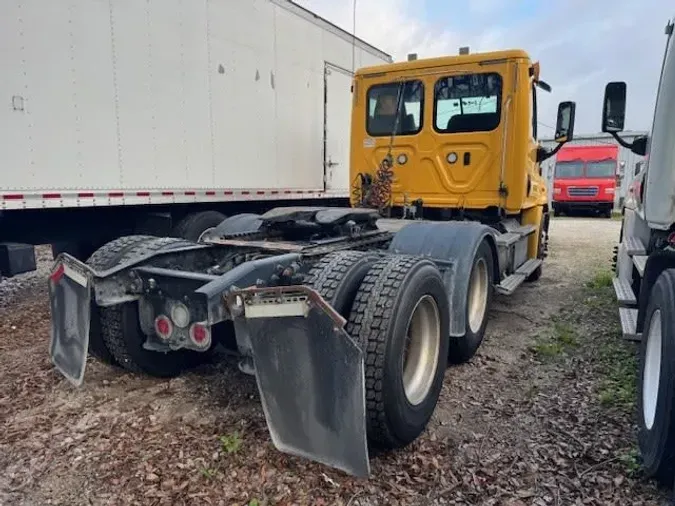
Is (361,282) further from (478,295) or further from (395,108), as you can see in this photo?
(395,108)

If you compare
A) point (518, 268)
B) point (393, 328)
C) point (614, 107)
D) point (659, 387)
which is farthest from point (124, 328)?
point (518, 268)

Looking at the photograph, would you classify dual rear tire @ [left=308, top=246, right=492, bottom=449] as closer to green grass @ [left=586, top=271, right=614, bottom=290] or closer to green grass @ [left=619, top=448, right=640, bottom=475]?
green grass @ [left=619, top=448, right=640, bottom=475]

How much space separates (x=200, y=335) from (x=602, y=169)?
929 inches

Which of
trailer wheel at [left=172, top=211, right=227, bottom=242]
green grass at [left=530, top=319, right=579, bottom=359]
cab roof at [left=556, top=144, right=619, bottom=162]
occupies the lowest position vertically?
green grass at [left=530, top=319, right=579, bottom=359]

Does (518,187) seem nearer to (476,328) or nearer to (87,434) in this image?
(476,328)

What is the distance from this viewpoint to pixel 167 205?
675 centimetres

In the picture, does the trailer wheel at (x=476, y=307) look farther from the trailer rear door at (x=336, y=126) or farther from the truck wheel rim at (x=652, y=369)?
the trailer rear door at (x=336, y=126)

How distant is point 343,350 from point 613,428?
191 cm

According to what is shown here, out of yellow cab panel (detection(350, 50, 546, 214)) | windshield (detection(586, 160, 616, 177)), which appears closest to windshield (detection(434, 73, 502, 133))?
yellow cab panel (detection(350, 50, 546, 214))

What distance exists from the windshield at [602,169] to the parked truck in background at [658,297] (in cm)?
2067

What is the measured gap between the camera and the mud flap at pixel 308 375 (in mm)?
Answer: 2402

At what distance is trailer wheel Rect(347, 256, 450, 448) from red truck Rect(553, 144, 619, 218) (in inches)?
863

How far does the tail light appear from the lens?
279 cm

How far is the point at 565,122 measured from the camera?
6141 millimetres
